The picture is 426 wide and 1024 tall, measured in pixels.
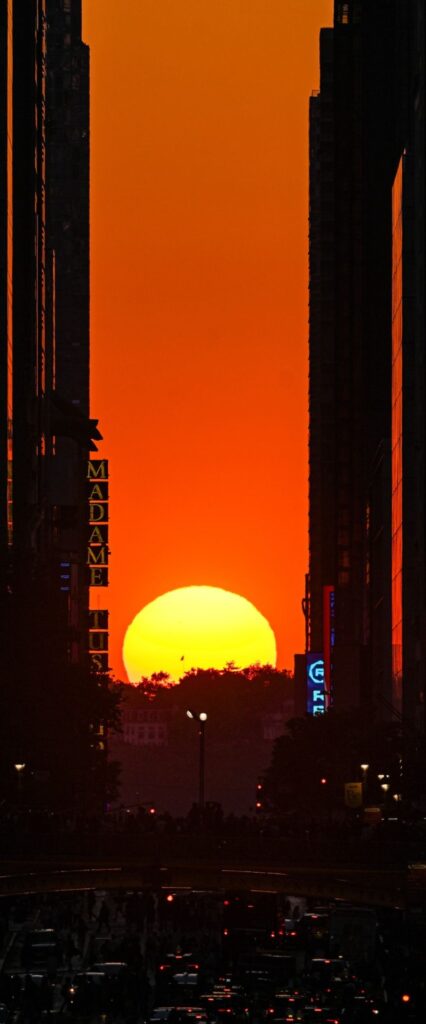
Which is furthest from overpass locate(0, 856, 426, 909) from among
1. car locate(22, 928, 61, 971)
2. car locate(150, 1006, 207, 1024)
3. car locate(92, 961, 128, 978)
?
car locate(150, 1006, 207, 1024)

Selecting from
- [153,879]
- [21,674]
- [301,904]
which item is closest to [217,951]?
[153,879]

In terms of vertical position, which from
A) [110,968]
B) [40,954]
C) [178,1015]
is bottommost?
[178,1015]

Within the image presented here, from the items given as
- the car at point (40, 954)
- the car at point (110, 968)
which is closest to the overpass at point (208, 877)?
the car at point (40, 954)

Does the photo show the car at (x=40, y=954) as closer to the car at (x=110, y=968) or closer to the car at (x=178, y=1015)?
the car at (x=110, y=968)

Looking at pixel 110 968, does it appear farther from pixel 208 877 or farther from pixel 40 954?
pixel 208 877

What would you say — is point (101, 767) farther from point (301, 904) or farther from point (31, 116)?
point (31, 116)

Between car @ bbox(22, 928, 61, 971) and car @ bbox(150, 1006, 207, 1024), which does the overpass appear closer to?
car @ bbox(22, 928, 61, 971)

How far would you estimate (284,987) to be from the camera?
273 feet

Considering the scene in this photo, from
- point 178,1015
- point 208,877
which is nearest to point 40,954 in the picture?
point 208,877

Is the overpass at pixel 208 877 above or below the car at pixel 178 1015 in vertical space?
above

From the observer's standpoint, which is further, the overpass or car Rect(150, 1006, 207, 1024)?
the overpass

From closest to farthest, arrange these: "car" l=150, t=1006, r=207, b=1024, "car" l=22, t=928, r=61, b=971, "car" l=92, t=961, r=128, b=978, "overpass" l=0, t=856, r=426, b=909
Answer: "car" l=150, t=1006, r=207, b=1024 → "car" l=92, t=961, r=128, b=978 → "car" l=22, t=928, r=61, b=971 → "overpass" l=0, t=856, r=426, b=909

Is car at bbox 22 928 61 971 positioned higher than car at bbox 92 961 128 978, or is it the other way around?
car at bbox 22 928 61 971

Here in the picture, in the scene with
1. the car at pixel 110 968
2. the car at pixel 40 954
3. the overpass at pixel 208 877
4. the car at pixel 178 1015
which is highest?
the overpass at pixel 208 877
